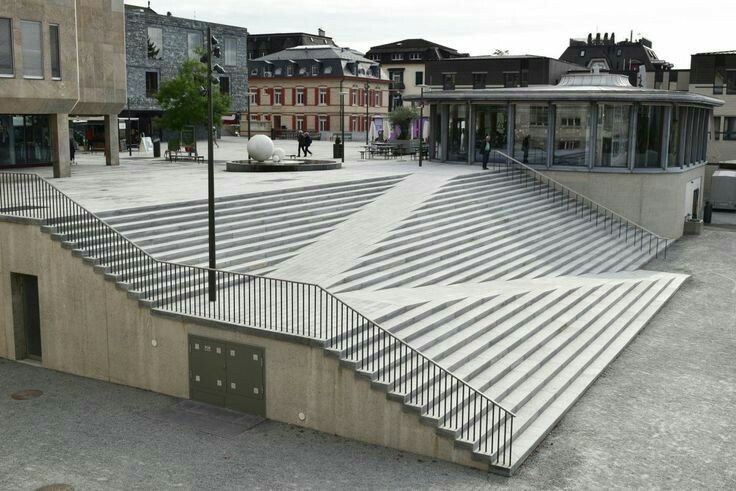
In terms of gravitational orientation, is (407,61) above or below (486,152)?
above

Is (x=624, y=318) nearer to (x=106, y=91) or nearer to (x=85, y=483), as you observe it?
(x=85, y=483)

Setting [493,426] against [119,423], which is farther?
[119,423]

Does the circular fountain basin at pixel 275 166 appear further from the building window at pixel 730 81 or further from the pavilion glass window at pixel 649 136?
the building window at pixel 730 81

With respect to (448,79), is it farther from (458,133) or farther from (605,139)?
(605,139)

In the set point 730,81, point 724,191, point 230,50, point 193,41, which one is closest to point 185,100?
point 193,41

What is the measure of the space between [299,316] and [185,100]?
29485 millimetres

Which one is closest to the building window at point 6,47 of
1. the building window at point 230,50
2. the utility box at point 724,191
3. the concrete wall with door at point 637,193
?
the concrete wall with door at point 637,193

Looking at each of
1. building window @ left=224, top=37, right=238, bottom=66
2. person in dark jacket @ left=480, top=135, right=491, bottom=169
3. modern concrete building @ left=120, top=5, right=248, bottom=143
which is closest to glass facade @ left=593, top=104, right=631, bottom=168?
person in dark jacket @ left=480, top=135, right=491, bottom=169

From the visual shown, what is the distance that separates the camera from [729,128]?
53.7 metres

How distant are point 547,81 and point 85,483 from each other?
59568 mm

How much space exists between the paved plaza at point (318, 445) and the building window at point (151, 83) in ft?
150

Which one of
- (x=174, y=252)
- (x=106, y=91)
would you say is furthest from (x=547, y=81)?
(x=174, y=252)

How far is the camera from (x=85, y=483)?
12.7 metres

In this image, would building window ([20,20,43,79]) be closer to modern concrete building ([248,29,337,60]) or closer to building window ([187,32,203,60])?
building window ([187,32,203,60])
